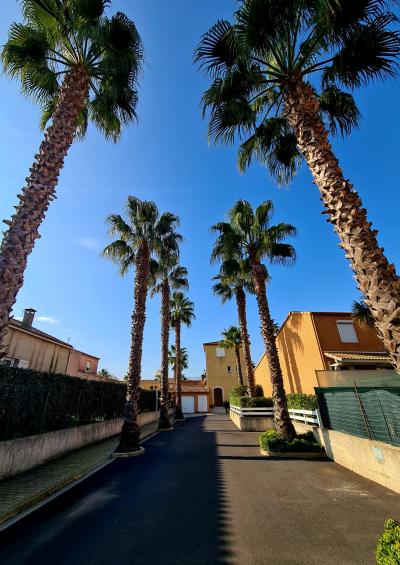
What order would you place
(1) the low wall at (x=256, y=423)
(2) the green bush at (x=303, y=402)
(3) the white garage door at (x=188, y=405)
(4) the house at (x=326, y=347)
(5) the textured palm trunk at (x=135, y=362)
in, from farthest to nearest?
(3) the white garage door at (x=188, y=405), (1) the low wall at (x=256, y=423), (4) the house at (x=326, y=347), (2) the green bush at (x=303, y=402), (5) the textured palm trunk at (x=135, y=362)

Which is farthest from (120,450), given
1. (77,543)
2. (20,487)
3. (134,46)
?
(134,46)

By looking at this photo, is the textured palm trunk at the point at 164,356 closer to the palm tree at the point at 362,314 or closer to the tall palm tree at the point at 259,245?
the tall palm tree at the point at 259,245

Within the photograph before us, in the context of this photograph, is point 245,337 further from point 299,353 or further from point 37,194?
point 37,194

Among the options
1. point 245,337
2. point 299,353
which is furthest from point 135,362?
point 299,353

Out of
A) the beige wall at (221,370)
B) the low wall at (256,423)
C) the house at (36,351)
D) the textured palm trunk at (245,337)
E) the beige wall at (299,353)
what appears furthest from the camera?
the beige wall at (221,370)

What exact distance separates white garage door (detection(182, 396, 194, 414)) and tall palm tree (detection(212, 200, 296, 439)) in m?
33.2

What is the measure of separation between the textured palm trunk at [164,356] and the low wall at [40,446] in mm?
6109

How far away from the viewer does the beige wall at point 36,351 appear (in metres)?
16.0

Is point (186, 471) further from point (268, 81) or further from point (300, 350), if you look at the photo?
point (300, 350)

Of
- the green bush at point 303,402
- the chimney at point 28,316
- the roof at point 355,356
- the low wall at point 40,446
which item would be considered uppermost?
the chimney at point 28,316

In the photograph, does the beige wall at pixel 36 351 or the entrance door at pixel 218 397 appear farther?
the entrance door at pixel 218 397

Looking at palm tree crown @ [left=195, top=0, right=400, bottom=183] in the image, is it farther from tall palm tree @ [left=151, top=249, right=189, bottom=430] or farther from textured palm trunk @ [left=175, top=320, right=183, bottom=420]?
textured palm trunk @ [left=175, top=320, right=183, bottom=420]

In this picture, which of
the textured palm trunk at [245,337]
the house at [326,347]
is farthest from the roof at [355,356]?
the textured palm trunk at [245,337]

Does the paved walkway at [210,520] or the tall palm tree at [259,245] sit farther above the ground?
the tall palm tree at [259,245]
